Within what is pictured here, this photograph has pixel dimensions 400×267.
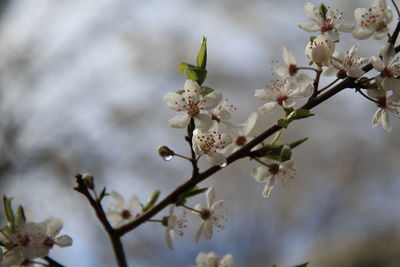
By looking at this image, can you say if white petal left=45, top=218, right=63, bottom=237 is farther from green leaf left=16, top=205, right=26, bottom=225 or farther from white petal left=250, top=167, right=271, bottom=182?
white petal left=250, top=167, right=271, bottom=182

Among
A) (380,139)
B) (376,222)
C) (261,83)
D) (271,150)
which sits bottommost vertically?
(271,150)

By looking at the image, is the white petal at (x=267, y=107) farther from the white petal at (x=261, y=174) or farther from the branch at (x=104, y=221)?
the branch at (x=104, y=221)

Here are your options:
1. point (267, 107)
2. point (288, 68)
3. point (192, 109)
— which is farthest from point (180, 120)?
point (288, 68)

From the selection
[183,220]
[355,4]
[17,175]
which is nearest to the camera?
[183,220]

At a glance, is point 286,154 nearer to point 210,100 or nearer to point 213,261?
point 210,100

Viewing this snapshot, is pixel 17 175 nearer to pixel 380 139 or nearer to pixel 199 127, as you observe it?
pixel 199 127

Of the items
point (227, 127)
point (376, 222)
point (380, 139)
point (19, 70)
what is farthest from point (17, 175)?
point (380, 139)
